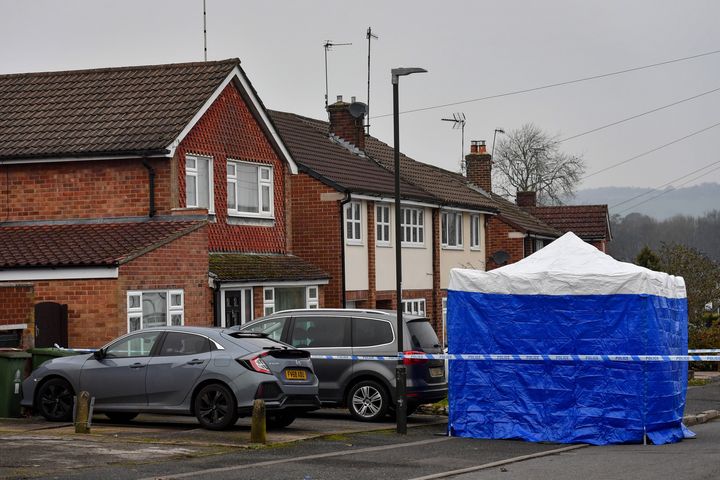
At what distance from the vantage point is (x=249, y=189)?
31.9 meters

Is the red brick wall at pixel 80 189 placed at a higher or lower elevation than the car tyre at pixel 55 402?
higher

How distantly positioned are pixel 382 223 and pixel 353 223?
2.06 m

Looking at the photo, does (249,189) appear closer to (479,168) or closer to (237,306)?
(237,306)

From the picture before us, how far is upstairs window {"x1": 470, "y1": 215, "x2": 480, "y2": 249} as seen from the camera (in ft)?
151

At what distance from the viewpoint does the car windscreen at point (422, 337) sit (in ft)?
68.5

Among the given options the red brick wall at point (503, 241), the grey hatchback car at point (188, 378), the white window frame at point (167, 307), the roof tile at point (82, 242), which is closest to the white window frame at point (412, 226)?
the red brick wall at point (503, 241)

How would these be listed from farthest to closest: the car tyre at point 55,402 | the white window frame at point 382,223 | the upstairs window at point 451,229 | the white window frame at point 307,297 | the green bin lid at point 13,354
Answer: the upstairs window at point 451,229 < the white window frame at point 382,223 < the white window frame at point 307,297 < the green bin lid at point 13,354 < the car tyre at point 55,402

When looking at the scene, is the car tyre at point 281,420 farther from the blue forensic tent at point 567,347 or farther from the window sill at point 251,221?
the window sill at point 251,221

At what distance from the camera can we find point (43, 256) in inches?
967

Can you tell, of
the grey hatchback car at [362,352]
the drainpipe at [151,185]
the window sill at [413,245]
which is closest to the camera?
the grey hatchback car at [362,352]

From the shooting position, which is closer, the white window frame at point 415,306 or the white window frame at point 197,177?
the white window frame at point 197,177

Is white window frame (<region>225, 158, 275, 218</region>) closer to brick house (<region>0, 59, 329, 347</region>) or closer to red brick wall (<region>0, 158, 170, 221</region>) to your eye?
brick house (<region>0, 59, 329, 347</region>)

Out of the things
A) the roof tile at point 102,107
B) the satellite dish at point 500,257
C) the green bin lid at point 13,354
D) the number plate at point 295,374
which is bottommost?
the number plate at point 295,374

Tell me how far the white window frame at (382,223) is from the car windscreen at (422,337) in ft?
52.9
